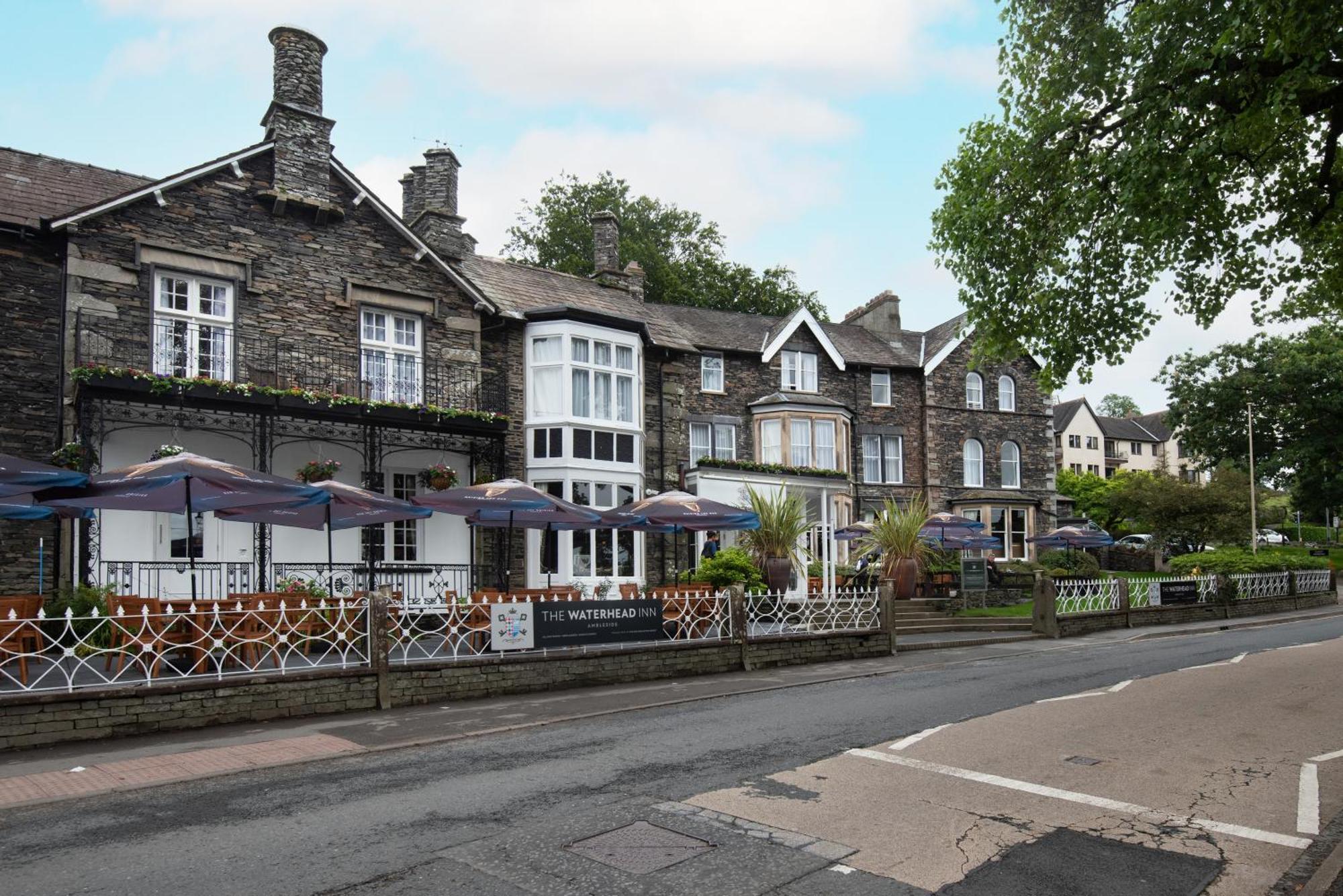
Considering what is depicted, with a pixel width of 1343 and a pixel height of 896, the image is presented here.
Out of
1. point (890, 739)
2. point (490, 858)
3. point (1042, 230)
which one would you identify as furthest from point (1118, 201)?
point (490, 858)

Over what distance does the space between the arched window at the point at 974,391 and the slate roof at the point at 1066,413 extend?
1647 inches

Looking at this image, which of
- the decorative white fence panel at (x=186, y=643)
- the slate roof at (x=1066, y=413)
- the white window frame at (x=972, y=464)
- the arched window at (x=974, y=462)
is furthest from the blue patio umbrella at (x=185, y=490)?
the slate roof at (x=1066, y=413)

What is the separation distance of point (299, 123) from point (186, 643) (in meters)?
12.9

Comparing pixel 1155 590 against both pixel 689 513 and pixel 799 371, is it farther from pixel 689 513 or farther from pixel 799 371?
pixel 689 513

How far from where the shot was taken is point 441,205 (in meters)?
25.6

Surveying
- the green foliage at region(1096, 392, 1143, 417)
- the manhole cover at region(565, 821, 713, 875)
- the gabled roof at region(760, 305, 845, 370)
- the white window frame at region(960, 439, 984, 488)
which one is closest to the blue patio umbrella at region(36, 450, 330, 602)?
the manhole cover at region(565, 821, 713, 875)

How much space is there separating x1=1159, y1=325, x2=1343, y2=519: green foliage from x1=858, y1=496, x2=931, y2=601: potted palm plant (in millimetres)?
29667

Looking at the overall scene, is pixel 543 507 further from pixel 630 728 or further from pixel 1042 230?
pixel 1042 230

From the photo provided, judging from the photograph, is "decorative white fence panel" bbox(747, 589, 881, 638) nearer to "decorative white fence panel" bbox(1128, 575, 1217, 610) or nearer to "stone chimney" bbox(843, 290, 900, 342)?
"decorative white fence panel" bbox(1128, 575, 1217, 610)

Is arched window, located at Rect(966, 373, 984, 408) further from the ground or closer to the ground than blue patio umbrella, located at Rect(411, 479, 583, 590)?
further from the ground

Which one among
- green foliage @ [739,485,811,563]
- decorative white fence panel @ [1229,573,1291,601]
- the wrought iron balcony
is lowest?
decorative white fence panel @ [1229,573,1291,601]

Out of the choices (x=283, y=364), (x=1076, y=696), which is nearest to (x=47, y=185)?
(x=283, y=364)

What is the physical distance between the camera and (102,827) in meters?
6.99

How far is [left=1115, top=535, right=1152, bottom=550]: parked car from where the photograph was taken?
48.1 m
